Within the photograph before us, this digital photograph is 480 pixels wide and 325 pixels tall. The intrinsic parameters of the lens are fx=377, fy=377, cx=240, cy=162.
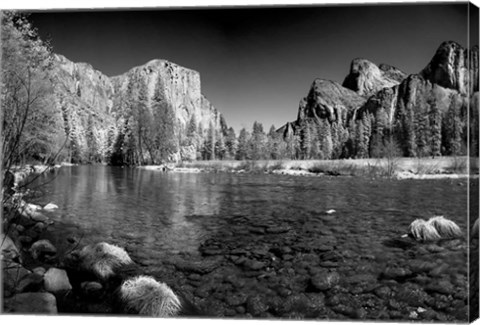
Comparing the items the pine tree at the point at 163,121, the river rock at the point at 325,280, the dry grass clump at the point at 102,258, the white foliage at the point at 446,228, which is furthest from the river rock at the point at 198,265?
the white foliage at the point at 446,228

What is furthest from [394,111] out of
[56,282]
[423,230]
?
[56,282]

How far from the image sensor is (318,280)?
3.38m

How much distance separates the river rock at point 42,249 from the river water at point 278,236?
3.6 inches

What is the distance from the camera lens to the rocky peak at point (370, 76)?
354cm

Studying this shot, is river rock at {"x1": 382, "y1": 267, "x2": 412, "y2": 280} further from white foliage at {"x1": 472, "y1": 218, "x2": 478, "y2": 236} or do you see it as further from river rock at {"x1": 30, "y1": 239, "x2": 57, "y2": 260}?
river rock at {"x1": 30, "y1": 239, "x2": 57, "y2": 260}

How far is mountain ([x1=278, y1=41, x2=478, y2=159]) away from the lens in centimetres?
327

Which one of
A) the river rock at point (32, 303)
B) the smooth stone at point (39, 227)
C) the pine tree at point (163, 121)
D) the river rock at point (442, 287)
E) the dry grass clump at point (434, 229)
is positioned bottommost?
the river rock at point (32, 303)

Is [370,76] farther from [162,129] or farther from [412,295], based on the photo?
[162,129]

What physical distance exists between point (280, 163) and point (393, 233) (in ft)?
4.48

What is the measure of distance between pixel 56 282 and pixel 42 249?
470 millimetres

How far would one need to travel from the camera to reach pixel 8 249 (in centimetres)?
370

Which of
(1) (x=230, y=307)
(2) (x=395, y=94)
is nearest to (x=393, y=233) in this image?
(2) (x=395, y=94)

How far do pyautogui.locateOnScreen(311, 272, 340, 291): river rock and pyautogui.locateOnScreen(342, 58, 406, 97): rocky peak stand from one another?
1756 mm

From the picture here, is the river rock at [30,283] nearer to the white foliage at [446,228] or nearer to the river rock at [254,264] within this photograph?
the river rock at [254,264]
